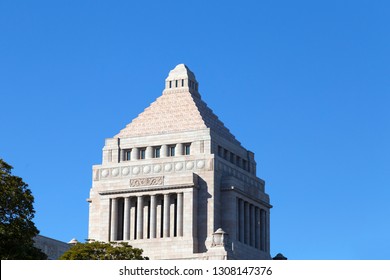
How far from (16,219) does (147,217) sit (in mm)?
62751

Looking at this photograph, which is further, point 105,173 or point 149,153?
point 105,173

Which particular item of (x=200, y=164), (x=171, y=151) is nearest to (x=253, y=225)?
(x=200, y=164)

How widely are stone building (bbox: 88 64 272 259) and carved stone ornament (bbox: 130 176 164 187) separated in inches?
5.1

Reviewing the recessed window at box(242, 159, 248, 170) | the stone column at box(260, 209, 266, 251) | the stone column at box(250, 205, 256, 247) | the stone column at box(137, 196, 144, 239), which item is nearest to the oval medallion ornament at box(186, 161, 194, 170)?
the stone column at box(137, 196, 144, 239)

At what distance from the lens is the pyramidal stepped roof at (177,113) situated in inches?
5497

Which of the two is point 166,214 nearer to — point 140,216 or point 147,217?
point 147,217

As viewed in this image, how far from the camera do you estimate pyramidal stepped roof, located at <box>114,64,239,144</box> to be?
5497 inches

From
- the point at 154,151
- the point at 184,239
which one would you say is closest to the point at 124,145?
the point at 154,151

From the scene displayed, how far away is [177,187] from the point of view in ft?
440

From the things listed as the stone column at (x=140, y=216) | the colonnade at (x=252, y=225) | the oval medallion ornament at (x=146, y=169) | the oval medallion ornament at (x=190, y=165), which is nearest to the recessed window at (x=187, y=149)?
the oval medallion ornament at (x=190, y=165)

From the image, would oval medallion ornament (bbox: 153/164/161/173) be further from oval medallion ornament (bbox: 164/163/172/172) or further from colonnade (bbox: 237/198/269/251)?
colonnade (bbox: 237/198/269/251)

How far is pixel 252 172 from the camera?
14762 cm
